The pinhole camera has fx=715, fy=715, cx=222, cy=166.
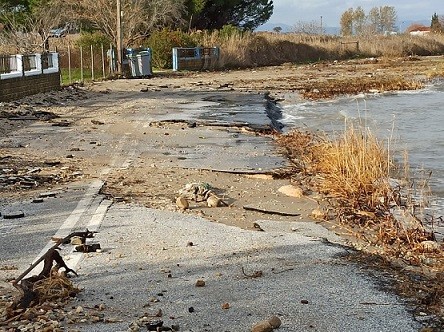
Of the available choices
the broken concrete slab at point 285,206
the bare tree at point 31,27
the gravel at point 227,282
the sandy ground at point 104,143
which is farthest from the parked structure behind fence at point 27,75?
the gravel at point 227,282

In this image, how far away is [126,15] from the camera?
46.4m

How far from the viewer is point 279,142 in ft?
47.1

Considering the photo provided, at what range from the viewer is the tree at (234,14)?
2297 inches

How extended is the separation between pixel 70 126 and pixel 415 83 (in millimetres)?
23325

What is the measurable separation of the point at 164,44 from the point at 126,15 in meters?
3.64

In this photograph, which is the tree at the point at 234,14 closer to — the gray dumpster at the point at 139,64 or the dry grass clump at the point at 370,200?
the gray dumpster at the point at 139,64

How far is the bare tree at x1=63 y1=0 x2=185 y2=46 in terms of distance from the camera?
45156 mm

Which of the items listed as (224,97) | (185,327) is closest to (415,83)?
(224,97)

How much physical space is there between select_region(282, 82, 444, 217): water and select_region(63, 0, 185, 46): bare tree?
20.7 metres

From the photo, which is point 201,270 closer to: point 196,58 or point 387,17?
point 196,58

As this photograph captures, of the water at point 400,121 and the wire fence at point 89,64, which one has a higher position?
the wire fence at point 89,64

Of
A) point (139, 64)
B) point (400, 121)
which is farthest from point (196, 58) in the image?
point (400, 121)

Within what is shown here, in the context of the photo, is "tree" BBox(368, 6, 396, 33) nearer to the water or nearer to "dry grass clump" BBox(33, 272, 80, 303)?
the water

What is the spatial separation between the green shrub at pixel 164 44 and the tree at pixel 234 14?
8.41 meters
